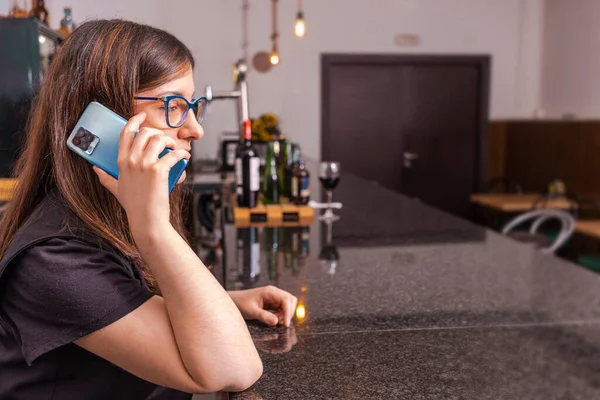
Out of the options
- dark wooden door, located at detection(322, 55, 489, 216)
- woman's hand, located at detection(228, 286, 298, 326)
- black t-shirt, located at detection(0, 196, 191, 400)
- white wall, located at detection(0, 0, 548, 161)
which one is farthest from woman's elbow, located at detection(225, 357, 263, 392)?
dark wooden door, located at detection(322, 55, 489, 216)

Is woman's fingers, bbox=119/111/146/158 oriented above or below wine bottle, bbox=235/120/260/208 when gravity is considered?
above

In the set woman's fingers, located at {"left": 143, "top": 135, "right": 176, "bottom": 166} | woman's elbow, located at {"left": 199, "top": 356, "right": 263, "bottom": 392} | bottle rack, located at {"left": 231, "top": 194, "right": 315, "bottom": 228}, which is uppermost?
woman's fingers, located at {"left": 143, "top": 135, "right": 176, "bottom": 166}

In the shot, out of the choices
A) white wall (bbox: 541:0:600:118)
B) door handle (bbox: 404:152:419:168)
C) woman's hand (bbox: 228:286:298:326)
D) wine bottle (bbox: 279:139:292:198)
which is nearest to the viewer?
woman's hand (bbox: 228:286:298:326)

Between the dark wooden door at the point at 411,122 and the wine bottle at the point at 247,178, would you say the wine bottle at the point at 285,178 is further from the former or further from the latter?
the dark wooden door at the point at 411,122

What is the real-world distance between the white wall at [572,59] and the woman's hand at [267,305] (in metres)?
5.27

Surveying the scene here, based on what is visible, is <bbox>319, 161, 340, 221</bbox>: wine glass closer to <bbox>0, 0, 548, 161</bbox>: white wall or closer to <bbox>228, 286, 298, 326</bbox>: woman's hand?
<bbox>228, 286, 298, 326</bbox>: woman's hand

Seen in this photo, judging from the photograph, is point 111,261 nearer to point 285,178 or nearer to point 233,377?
point 233,377

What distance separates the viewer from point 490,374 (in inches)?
36.4

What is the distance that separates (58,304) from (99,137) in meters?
0.24

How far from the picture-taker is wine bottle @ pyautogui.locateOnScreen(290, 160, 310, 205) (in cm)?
226

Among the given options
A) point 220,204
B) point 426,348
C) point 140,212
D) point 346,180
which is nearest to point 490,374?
point 426,348

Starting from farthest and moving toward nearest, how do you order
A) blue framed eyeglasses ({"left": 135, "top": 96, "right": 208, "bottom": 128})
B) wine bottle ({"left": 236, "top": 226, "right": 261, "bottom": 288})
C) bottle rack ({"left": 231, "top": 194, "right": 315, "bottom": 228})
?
bottle rack ({"left": 231, "top": 194, "right": 315, "bottom": 228}) → wine bottle ({"left": 236, "top": 226, "right": 261, "bottom": 288}) → blue framed eyeglasses ({"left": 135, "top": 96, "right": 208, "bottom": 128})

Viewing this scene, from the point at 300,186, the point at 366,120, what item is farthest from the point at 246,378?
the point at 366,120

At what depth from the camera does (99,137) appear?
36.1 inches
